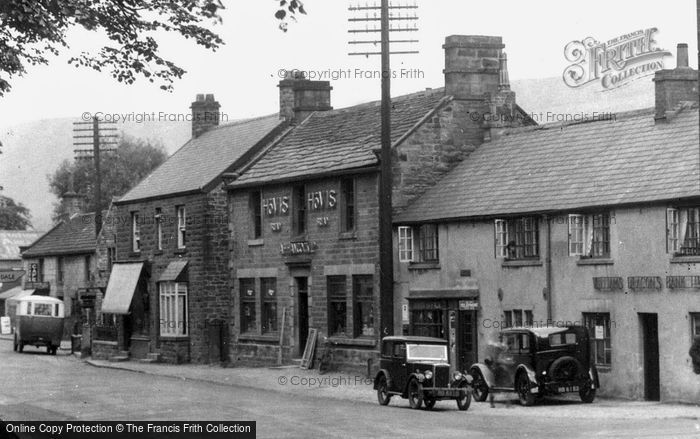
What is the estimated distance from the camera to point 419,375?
1035 inches

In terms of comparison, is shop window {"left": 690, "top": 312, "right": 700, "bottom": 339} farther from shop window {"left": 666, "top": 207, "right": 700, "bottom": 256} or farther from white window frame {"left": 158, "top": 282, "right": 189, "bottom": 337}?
white window frame {"left": 158, "top": 282, "right": 189, "bottom": 337}

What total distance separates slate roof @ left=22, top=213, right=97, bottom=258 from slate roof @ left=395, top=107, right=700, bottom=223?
33.7 m

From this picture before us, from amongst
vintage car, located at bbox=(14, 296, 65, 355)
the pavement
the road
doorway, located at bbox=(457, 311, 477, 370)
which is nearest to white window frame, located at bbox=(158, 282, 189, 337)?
the pavement

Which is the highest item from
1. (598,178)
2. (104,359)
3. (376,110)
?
(376,110)

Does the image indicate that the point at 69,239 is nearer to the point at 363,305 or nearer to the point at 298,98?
the point at 298,98

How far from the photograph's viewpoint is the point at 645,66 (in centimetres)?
3675

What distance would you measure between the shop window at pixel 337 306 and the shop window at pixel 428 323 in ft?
10.5

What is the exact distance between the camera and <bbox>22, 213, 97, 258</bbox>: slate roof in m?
66.7

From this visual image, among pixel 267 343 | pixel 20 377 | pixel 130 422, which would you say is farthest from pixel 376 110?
pixel 130 422

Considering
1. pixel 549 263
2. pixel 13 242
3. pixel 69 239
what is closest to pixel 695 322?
pixel 549 263

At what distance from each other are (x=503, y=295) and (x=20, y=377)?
618 inches

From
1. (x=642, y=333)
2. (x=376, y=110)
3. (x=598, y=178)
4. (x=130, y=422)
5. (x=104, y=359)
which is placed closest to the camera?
(x=130, y=422)

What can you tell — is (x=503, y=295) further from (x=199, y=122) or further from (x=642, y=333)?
(x=199, y=122)

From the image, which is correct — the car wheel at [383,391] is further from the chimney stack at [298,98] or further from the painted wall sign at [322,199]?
the chimney stack at [298,98]
